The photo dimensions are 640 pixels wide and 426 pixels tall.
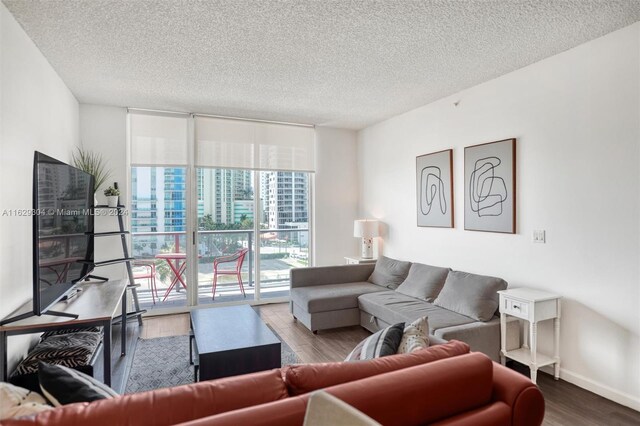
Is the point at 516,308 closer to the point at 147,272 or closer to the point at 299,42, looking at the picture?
the point at 299,42

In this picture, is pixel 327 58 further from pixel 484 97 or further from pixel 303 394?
pixel 303 394

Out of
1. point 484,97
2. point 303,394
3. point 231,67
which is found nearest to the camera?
point 303,394

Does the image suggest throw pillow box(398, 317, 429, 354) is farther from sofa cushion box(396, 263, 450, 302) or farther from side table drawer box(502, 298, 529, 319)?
sofa cushion box(396, 263, 450, 302)

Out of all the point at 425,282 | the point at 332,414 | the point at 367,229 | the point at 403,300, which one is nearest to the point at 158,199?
the point at 367,229

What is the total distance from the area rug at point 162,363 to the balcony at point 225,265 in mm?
1120

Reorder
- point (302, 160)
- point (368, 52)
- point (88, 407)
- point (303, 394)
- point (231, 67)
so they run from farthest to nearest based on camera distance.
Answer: point (302, 160)
point (231, 67)
point (368, 52)
point (303, 394)
point (88, 407)

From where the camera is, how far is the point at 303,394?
1.22 m

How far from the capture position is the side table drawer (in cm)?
280

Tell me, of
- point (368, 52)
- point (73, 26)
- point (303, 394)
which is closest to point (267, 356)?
point (303, 394)

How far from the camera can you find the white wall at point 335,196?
561 centimetres

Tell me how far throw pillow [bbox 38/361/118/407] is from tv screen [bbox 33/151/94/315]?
1241mm

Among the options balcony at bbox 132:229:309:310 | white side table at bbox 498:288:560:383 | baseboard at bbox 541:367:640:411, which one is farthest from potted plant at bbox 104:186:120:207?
baseboard at bbox 541:367:640:411

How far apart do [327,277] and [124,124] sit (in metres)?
3.17

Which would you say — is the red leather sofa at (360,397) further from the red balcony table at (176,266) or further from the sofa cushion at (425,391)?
the red balcony table at (176,266)
